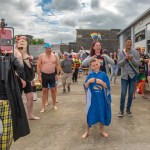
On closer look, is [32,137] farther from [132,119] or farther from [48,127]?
[132,119]

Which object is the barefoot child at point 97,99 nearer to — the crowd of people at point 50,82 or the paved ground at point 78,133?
the crowd of people at point 50,82

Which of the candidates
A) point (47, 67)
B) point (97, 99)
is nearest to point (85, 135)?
point (97, 99)

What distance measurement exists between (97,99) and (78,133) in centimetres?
82

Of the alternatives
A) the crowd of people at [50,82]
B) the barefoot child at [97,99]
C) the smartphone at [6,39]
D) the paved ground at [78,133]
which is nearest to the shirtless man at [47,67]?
the crowd of people at [50,82]

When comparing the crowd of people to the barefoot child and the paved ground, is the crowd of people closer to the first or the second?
the barefoot child

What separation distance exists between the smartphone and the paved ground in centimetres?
193

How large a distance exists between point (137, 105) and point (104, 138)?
3265mm

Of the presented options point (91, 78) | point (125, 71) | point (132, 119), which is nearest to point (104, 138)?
point (91, 78)

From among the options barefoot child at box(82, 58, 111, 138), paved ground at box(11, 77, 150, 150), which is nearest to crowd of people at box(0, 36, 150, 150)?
barefoot child at box(82, 58, 111, 138)

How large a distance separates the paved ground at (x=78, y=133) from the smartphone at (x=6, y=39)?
193 centimetres

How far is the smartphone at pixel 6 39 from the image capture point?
315 centimetres

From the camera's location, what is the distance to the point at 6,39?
3.17m

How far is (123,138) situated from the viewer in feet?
15.7

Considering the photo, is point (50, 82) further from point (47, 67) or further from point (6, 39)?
point (6, 39)
